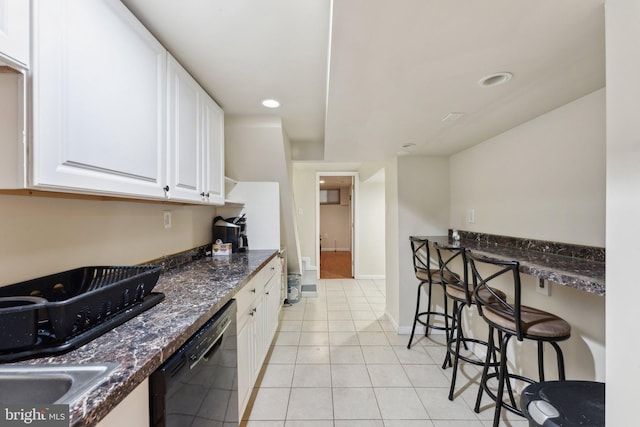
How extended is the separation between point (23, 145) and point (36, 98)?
0.45 ft

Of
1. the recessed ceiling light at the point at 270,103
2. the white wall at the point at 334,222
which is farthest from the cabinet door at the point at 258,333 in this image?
the white wall at the point at 334,222

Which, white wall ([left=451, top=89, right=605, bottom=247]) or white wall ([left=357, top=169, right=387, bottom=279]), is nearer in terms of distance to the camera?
white wall ([left=451, top=89, right=605, bottom=247])

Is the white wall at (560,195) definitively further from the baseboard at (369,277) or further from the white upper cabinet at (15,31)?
the baseboard at (369,277)

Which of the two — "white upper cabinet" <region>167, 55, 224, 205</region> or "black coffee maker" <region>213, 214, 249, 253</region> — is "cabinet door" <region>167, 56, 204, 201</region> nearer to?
"white upper cabinet" <region>167, 55, 224, 205</region>

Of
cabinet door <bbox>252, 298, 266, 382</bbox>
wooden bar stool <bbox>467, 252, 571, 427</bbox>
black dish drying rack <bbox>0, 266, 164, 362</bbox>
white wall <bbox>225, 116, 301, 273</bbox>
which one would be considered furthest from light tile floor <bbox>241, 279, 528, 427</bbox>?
white wall <bbox>225, 116, 301, 273</bbox>

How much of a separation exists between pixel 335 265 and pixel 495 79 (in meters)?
5.52

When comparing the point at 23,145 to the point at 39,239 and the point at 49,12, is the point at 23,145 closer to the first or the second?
the point at 49,12

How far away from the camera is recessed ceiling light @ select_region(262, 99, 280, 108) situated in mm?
2041

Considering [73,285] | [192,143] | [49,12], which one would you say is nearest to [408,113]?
[192,143]

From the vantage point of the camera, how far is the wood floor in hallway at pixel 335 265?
17.6ft

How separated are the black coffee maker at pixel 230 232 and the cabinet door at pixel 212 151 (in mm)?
474

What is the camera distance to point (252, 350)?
67.8 inches

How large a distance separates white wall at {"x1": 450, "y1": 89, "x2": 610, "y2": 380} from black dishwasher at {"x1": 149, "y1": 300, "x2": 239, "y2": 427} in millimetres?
1829

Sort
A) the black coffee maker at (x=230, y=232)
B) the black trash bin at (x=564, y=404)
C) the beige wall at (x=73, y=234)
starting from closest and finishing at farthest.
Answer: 1. the black trash bin at (x=564, y=404)
2. the beige wall at (x=73, y=234)
3. the black coffee maker at (x=230, y=232)
